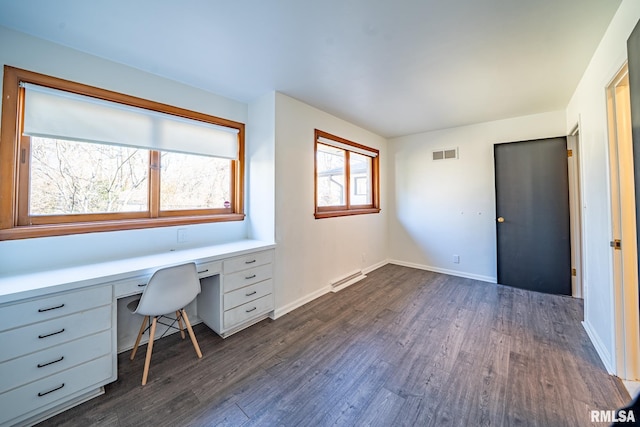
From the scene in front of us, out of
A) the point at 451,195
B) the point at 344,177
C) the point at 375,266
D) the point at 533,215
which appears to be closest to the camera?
the point at 533,215

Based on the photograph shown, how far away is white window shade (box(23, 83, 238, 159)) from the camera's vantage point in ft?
5.85

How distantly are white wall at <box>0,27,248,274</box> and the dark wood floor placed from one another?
94 centimetres

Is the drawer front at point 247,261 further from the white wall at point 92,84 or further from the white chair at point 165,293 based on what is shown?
the white wall at point 92,84

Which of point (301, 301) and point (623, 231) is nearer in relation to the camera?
point (623, 231)

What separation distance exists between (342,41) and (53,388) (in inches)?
119

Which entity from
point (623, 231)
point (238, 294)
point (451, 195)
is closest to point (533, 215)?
point (451, 195)

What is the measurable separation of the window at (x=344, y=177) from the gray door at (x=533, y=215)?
193 cm

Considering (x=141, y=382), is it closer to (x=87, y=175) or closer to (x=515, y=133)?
(x=87, y=175)

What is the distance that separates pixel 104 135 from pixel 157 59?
788mm

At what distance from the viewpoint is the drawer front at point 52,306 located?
53.2 inches

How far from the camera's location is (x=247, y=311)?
2.41 metres

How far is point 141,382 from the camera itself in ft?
5.75

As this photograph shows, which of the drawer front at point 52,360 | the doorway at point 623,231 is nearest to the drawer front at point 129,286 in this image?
the drawer front at point 52,360

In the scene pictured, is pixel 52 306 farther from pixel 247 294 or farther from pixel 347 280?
pixel 347 280
